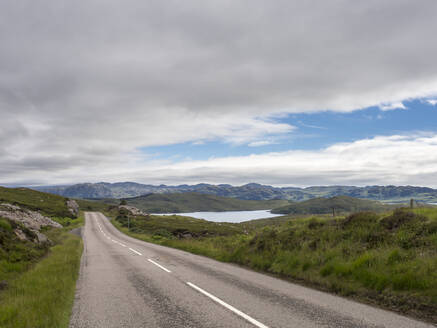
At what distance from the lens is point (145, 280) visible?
1188 cm

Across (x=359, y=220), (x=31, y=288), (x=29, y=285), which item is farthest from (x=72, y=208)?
(x=359, y=220)

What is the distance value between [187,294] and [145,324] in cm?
276

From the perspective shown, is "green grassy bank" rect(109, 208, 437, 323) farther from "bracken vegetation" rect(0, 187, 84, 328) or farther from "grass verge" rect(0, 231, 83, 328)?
"bracken vegetation" rect(0, 187, 84, 328)

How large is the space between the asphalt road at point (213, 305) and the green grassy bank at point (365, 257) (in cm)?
93

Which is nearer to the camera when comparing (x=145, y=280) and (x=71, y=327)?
(x=71, y=327)

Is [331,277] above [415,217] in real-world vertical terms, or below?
below

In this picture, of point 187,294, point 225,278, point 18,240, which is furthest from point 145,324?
point 18,240

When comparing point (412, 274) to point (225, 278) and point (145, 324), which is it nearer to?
point (225, 278)

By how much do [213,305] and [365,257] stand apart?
616 cm

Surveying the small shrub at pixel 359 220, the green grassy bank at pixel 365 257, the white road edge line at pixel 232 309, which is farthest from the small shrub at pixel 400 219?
the white road edge line at pixel 232 309

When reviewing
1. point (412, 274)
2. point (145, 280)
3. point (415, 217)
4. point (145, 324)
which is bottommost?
point (145, 280)

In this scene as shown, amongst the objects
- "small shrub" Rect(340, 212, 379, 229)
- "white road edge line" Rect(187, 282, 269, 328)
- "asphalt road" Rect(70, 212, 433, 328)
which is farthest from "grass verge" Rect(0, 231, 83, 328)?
"small shrub" Rect(340, 212, 379, 229)

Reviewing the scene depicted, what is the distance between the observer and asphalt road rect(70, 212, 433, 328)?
666cm

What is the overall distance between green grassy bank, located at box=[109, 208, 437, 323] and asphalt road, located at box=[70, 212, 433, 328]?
36.5 inches
